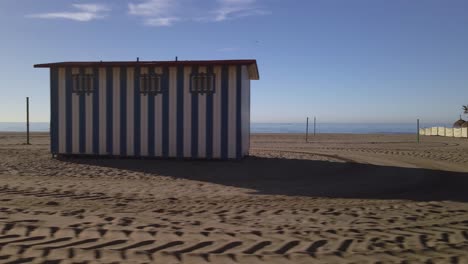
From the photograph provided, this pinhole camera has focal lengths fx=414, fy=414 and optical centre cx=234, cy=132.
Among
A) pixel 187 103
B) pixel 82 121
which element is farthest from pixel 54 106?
pixel 187 103

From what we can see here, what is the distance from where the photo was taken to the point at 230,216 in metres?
5.68

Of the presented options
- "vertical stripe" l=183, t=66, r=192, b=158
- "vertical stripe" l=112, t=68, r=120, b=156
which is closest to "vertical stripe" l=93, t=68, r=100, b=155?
"vertical stripe" l=112, t=68, r=120, b=156

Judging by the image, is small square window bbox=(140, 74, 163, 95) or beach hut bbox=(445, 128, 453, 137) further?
beach hut bbox=(445, 128, 453, 137)

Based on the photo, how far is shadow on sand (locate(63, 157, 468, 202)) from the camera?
318 inches

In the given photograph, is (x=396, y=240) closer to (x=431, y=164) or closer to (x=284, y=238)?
(x=284, y=238)

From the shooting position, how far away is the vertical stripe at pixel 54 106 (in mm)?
13922

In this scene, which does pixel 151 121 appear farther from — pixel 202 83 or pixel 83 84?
pixel 83 84

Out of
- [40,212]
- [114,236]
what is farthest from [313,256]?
[40,212]

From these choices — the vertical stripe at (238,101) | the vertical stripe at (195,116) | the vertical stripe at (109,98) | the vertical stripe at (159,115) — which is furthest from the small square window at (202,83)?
the vertical stripe at (109,98)

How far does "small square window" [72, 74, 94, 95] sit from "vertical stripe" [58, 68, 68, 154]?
355 mm

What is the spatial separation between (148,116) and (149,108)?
0.26m

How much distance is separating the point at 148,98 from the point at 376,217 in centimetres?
938

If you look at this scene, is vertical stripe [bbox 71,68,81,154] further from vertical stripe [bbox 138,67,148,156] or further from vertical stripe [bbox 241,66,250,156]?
vertical stripe [bbox 241,66,250,156]

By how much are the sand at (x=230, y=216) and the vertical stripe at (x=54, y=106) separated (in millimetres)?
3019
